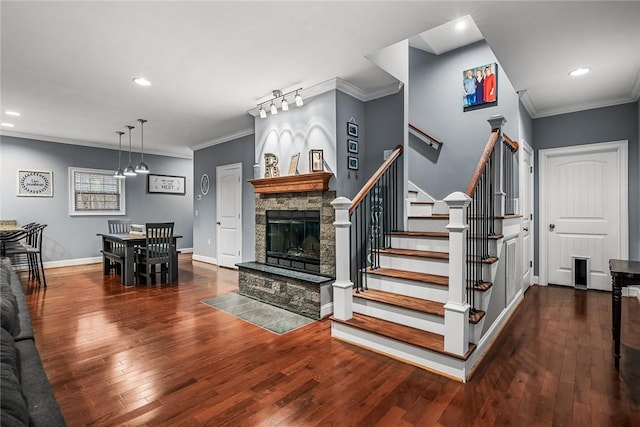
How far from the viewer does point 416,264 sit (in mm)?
3076

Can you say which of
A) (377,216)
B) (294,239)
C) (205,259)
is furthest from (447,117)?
(205,259)

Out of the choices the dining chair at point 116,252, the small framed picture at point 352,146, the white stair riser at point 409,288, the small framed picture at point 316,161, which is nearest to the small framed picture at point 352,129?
the small framed picture at point 352,146

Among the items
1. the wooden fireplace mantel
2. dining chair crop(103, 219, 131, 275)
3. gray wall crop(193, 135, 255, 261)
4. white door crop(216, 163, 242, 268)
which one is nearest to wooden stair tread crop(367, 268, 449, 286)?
the wooden fireplace mantel

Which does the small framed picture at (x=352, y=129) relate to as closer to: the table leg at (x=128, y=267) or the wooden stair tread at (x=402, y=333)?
the wooden stair tread at (x=402, y=333)

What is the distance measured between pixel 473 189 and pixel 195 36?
2.56 m

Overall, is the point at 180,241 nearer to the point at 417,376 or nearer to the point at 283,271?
the point at 283,271

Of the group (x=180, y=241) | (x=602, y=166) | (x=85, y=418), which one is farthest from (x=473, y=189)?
(x=180, y=241)

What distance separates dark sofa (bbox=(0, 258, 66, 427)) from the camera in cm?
77

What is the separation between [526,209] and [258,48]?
3949 millimetres

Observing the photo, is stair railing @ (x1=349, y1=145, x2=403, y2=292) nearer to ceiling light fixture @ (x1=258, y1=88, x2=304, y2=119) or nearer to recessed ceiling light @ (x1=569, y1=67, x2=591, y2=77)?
ceiling light fixture @ (x1=258, y1=88, x2=304, y2=119)

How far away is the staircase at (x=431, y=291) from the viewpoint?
2221mm

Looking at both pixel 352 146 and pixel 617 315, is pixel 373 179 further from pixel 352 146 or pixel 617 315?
pixel 617 315

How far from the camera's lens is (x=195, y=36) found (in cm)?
263

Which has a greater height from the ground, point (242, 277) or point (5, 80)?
point (5, 80)
